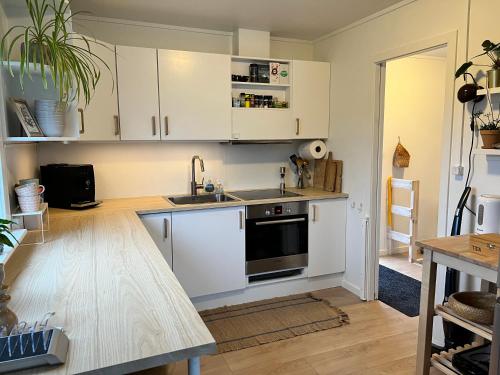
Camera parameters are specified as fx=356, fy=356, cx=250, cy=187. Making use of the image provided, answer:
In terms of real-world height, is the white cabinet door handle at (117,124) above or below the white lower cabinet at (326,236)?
above

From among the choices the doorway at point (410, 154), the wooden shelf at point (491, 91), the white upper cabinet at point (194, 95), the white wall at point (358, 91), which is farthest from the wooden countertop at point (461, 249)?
the doorway at point (410, 154)

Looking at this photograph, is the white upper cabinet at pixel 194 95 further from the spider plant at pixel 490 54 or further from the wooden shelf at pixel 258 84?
the spider plant at pixel 490 54

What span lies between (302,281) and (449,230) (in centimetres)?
143

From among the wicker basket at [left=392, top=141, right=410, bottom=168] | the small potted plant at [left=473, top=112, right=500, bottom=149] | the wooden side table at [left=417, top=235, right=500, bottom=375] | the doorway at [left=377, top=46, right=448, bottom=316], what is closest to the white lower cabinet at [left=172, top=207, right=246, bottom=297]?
the wooden side table at [left=417, top=235, right=500, bottom=375]

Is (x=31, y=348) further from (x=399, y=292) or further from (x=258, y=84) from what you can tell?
(x=399, y=292)

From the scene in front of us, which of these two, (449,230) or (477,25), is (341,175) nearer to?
(449,230)

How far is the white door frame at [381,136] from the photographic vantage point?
2.31 metres

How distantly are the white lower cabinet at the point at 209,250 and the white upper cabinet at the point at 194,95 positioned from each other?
71 centimetres

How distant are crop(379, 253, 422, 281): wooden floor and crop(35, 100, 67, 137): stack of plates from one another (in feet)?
11.7

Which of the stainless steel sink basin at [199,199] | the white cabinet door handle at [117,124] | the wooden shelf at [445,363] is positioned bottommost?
the wooden shelf at [445,363]

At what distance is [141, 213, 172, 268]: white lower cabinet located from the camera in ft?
9.03

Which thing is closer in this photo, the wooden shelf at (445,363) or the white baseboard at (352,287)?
the wooden shelf at (445,363)

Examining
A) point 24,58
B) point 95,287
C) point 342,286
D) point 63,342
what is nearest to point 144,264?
point 95,287

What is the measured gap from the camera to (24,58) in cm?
159
